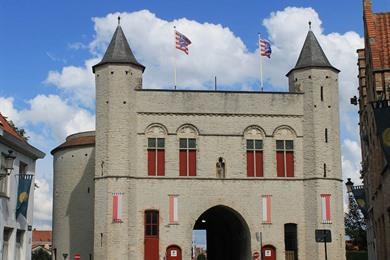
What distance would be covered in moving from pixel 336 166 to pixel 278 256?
7.43m

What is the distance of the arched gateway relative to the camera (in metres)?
47.9

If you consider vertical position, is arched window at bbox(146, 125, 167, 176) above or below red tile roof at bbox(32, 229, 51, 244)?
above

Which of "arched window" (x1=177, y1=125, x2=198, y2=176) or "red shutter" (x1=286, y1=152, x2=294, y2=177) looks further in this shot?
"red shutter" (x1=286, y1=152, x2=294, y2=177)

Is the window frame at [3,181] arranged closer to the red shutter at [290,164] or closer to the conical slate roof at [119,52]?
the conical slate roof at [119,52]

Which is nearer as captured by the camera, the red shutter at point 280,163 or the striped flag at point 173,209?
the striped flag at point 173,209

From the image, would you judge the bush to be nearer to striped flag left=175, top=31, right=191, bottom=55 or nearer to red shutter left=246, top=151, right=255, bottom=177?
red shutter left=246, top=151, right=255, bottom=177

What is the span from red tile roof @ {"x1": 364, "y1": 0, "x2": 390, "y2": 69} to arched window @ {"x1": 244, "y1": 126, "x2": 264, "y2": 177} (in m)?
15.0

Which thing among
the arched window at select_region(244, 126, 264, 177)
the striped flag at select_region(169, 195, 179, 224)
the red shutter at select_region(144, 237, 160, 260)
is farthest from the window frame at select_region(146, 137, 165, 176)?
the arched window at select_region(244, 126, 264, 177)

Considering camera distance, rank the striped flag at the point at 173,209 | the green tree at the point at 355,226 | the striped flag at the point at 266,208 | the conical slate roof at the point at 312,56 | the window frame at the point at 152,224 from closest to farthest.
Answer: the window frame at the point at 152,224
the striped flag at the point at 173,209
the striped flag at the point at 266,208
the conical slate roof at the point at 312,56
the green tree at the point at 355,226

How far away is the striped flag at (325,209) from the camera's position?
152 feet

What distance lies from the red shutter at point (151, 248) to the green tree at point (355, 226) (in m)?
48.6

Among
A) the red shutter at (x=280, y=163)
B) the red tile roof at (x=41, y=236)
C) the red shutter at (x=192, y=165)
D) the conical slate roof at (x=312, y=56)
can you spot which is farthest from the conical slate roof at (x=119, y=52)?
the red tile roof at (x=41, y=236)

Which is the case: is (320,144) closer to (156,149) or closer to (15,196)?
(156,149)

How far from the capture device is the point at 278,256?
152 ft
